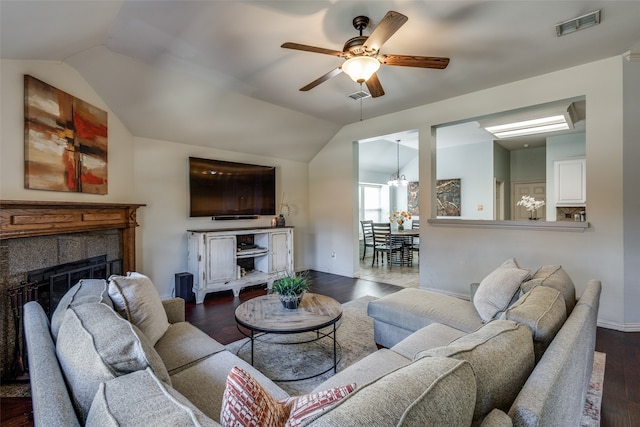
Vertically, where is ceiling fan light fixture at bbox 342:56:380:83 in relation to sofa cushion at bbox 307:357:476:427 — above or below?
above

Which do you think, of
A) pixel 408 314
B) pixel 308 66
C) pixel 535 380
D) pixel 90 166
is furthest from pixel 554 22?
pixel 90 166

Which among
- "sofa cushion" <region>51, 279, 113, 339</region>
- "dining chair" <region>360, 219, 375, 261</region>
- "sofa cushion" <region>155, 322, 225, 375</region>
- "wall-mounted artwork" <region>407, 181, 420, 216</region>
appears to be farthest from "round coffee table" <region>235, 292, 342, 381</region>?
"wall-mounted artwork" <region>407, 181, 420, 216</region>

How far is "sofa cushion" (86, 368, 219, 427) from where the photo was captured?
68 cm

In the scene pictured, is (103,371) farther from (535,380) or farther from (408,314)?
(408,314)

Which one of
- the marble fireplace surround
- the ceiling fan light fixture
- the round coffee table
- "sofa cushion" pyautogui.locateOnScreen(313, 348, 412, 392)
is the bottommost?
"sofa cushion" pyautogui.locateOnScreen(313, 348, 412, 392)

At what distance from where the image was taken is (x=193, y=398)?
4.27ft

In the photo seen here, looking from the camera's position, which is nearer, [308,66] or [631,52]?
[631,52]

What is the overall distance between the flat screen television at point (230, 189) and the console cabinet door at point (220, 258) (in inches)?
21.6

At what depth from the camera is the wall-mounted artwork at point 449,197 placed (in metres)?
7.48

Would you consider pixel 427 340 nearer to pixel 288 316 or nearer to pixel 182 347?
pixel 288 316

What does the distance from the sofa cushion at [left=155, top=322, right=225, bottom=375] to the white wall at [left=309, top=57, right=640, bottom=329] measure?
3.49m

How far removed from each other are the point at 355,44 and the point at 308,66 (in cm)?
96

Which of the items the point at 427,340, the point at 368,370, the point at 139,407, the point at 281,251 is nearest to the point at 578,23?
the point at 427,340

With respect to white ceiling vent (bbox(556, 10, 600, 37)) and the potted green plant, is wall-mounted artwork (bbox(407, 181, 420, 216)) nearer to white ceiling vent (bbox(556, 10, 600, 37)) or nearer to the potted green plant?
white ceiling vent (bbox(556, 10, 600, 37))
